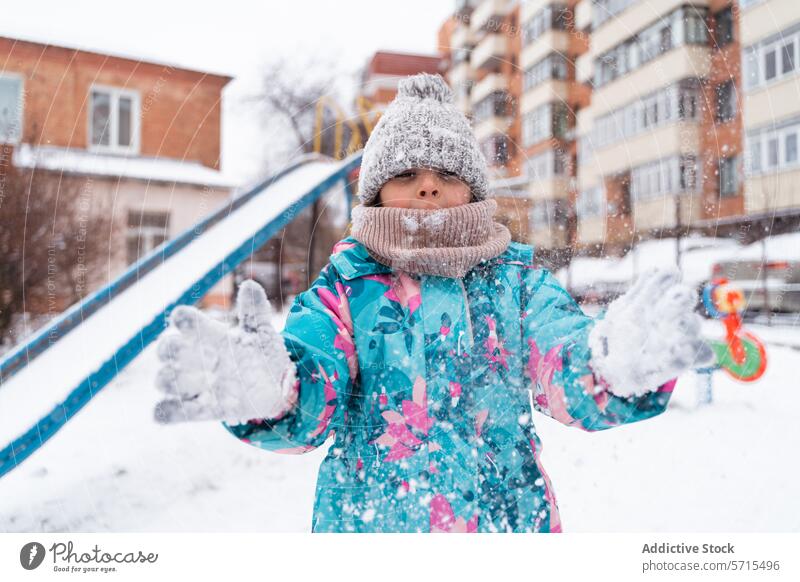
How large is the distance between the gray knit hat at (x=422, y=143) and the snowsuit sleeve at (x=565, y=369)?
0.13 meters

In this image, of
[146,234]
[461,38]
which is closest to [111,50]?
[461,38]

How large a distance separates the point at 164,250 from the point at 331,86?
98cm

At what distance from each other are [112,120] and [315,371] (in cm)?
89

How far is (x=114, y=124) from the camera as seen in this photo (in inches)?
42.9

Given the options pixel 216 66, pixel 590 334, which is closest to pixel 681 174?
pixel 590 334

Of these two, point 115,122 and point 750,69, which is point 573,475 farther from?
point 115,122

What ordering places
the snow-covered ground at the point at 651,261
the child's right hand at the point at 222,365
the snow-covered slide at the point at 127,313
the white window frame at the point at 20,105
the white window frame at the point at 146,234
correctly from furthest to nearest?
the white window frame at the point at 146,234 → the snow-covered slide at the point at 127,313 → the white window frame at the point at 20,105 → the snow-covered ground at the point at 651,261 → the child's right hand at the point at 222,365

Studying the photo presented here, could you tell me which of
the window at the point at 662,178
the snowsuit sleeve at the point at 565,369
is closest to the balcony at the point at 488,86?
the window at the point at 662,178

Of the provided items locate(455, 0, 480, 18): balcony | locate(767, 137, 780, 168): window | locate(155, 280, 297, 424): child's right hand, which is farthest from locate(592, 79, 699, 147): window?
locate(155, 280, 297, 424): child's right hand

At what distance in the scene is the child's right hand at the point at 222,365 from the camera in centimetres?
35

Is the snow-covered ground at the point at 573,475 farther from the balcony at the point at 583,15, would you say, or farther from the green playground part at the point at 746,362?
the balcony at the point at 583,15

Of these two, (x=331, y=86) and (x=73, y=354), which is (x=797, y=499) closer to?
(x=331, y=86)

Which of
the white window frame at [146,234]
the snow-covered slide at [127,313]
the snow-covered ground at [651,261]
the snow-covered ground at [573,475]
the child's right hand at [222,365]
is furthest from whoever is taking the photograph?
the white window frame at [146,234]

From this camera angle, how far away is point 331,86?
0.82 metres
